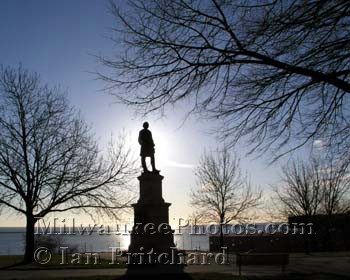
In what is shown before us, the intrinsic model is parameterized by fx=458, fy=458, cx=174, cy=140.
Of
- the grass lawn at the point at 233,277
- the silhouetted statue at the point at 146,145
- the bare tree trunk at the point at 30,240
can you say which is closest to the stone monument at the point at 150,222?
the silhouetted statue at the point at 146,145

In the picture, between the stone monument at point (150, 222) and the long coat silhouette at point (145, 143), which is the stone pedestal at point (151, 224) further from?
the long coat silhouette at point (145, 143)

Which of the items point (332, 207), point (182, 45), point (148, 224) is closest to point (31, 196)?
point (148, 224)

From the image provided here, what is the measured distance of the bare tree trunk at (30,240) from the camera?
21053 millimetres

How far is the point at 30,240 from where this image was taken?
71.3 ft

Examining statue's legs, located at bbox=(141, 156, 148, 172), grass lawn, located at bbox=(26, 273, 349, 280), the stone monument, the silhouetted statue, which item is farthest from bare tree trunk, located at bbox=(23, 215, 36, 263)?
grass lawn, located at bbox=(26, 273, 349, 280)

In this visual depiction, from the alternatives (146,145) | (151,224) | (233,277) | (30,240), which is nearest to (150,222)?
(151,224)

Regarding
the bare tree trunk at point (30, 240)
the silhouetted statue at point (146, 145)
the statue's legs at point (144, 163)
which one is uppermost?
the silhouetted statue at point (146, 145)

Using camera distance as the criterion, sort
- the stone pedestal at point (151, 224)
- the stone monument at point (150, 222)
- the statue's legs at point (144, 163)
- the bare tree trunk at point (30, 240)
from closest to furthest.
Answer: the stone monument at point (150, 222), the stone pedestal at point (151, 224), the statue's legs at point (144, 163), the bare tree trunk at point (30, 240)

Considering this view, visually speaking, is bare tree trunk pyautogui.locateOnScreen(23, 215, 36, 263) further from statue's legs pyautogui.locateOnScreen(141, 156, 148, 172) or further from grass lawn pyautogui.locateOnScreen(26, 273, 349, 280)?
grass lawn pyautogui.locateOnScreen(26, 273, 349, 280)

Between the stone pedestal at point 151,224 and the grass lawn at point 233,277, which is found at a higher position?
the stone pedestal at point 151,224

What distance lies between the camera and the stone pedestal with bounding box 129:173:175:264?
604 inches

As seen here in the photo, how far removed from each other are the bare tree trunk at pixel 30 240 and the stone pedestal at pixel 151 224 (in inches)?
298

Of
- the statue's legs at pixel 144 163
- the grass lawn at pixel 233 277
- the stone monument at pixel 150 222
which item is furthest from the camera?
the statue's legs at pixel 144 163

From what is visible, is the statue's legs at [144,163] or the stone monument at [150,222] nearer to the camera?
the stone monument at [150,222]
